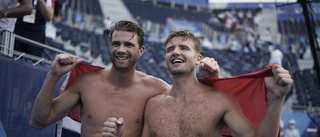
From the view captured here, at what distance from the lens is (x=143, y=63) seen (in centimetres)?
1309

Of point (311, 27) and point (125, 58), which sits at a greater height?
point (311, 27)

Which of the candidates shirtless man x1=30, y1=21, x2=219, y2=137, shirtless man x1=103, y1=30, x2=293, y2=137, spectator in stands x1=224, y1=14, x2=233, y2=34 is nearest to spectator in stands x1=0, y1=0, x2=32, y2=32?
shirtless man x1=30, y1=21, x2=219, y2=137

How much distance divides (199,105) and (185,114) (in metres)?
0.12

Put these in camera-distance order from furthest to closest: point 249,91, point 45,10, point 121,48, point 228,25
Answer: point 228,25, point 45,10, point 121,48, point 249,91

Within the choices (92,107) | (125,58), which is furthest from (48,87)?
(125,58)

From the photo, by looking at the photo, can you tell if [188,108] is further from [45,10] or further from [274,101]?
[45,10]

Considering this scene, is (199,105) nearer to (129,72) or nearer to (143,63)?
(129,72)

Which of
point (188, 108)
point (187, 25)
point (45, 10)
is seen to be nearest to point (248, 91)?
point (188, 108)

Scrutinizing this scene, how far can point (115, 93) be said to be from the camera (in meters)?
2.65

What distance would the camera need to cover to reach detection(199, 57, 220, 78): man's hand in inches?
97.1

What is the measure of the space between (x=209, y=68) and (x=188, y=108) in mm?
388

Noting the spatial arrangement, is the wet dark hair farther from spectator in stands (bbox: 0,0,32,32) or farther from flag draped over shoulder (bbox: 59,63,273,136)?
spectator in stands (bbox: 0,0,32,32)

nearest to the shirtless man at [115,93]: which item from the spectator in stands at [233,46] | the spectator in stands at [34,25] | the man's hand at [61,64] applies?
the man's hand at [61,64]

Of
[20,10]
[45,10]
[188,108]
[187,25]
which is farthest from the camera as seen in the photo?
[187,25]
